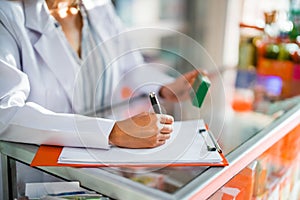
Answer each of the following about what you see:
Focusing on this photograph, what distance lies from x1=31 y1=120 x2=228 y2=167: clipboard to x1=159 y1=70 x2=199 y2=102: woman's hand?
0.37m

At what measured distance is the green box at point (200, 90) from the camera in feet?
3.43

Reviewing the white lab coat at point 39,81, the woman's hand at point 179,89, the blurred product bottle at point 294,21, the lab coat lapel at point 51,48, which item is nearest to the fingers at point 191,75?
the woman's hand at point 179,89

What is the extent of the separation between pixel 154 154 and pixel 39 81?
368mm

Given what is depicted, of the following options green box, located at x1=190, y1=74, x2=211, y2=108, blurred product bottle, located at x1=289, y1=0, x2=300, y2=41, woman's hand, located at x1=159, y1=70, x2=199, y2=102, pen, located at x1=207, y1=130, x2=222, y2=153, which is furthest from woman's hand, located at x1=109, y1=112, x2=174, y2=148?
blurred product bottle, located at x1=289, y1=0, x2=300, y2=41

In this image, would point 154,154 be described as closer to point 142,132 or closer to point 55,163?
point 142,132

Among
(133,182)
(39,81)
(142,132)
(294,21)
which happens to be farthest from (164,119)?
(294,21)

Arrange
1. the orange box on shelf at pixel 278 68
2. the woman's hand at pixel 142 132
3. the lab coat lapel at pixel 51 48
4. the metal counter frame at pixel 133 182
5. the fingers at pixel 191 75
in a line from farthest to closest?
the orange box on shelf at pixel 278 68 → the fingers at pixel 191 75 → the lab coat lapel at pixel 51 48 → the woman's hand at pixel 142 132 → the metal counter frame at pixel 133 182

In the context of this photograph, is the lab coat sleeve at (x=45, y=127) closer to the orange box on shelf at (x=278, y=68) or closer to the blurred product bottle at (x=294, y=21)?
the orange box on shelf at (x=278, y=68)

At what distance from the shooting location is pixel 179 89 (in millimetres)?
1242

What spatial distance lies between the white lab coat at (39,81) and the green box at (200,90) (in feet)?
0.93

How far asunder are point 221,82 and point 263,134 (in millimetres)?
463

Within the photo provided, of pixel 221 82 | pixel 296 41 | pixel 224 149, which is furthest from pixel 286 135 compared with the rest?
pixel 296 41

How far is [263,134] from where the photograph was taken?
36.7 inches

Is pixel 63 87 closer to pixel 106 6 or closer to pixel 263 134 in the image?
pixel 106 6
